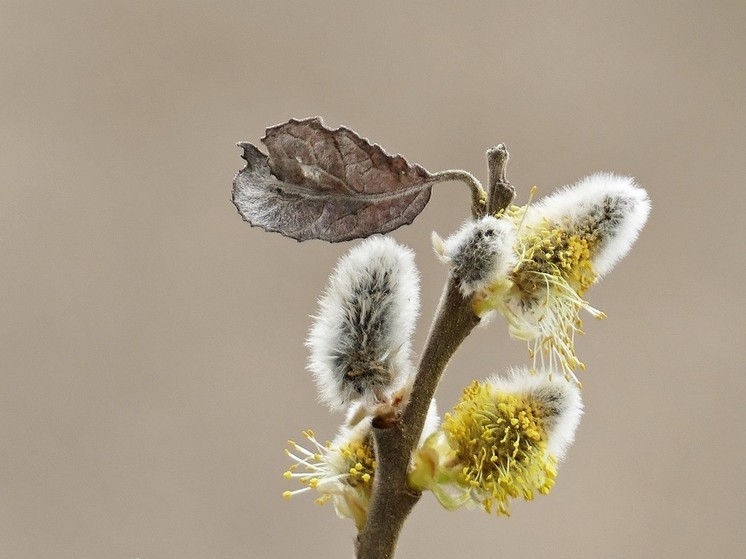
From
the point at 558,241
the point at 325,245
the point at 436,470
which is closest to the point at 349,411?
the point at 436,470

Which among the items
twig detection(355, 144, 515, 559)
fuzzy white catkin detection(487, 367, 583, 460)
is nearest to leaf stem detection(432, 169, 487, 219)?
twig detection(355, 144, 515, 559)

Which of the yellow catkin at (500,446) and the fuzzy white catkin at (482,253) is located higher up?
the fuzzy white catkin at (482,253)

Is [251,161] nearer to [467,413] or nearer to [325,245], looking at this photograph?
[467,413]

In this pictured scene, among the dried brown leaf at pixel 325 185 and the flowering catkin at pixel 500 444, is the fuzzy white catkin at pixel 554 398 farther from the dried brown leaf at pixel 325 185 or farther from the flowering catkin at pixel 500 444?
the dried brown leaf at pixel 325 185

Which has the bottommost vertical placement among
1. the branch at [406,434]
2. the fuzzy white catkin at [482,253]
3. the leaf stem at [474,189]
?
the branch at [406,434]

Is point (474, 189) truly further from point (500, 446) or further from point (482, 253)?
point (500, 446)

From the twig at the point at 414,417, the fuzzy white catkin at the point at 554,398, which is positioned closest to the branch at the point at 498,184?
the twig at the point at 414,417

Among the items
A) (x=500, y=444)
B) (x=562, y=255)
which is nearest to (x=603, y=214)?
(x=562, y=255)
